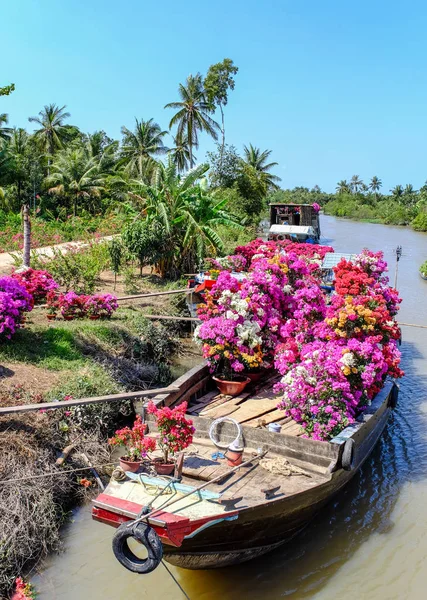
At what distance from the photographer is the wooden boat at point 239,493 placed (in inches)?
174

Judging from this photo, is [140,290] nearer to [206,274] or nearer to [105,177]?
[206,274]

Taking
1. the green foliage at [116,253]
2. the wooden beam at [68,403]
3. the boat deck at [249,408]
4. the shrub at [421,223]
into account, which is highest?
the shrub at [421,223]

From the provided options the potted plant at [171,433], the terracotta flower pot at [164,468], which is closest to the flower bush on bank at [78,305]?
the potted plant at [171,433]

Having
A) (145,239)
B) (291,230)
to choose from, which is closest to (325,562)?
(145,239)

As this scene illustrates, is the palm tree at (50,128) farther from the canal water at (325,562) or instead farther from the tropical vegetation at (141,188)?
the canal water at (325,562)

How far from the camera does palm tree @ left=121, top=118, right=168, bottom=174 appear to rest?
111 feet

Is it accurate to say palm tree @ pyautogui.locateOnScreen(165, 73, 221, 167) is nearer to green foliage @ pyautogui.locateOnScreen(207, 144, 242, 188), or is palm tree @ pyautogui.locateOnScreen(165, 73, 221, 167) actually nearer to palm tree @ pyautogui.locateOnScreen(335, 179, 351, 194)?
green foliage @ pyautogui.locateOnScreen(207, 144, 242, 188)

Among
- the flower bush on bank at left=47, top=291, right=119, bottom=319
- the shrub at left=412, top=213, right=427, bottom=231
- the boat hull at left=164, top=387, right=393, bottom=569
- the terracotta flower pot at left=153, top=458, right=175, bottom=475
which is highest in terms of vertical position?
the shrub at left=412, top=213, right=427, bottom=231

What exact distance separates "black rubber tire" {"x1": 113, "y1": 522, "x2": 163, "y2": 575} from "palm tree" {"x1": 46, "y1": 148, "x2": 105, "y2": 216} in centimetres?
2563

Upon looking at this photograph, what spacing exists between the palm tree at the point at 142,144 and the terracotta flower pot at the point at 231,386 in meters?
27.6

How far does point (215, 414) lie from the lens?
7078mm

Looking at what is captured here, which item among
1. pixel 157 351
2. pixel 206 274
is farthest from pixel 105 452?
pixel 206 274

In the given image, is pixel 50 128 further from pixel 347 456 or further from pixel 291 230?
pixel 347 456

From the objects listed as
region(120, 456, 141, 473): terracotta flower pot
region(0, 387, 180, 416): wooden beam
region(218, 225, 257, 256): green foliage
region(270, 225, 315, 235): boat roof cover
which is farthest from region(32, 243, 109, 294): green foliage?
region(270, 225, 315, 235): boat roof cover
